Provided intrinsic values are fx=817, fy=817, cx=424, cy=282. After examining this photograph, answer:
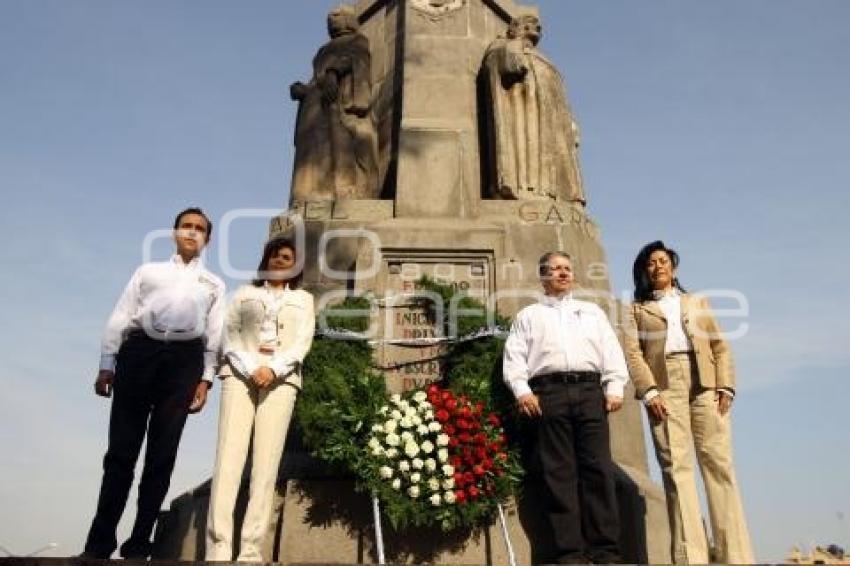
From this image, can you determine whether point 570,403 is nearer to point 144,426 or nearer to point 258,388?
point 258,388

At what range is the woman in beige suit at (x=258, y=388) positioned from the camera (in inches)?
194

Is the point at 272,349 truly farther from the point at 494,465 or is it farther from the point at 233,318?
the point at 494,465

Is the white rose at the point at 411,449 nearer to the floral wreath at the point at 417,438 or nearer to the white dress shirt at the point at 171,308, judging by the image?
the floral wreath at the point at 417,438

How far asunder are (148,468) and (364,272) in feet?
9.67

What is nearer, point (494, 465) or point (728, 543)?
point (728, 543)

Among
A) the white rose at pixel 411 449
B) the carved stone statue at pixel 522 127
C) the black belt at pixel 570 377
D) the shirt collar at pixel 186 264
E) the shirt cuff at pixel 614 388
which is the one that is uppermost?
the carved stone statue at pixel 522 127

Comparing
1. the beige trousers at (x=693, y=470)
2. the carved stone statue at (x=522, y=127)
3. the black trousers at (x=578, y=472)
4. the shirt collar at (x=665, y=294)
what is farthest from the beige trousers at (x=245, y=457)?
the carved stone statue at (x=522, y=127)

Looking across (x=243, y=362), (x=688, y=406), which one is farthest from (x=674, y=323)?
(x=243, y=362)

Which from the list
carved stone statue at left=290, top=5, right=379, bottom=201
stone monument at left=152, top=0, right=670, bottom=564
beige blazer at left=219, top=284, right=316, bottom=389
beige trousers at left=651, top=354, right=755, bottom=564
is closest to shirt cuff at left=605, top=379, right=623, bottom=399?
beige trousers at left=651, top=354, right=755, bottom=564

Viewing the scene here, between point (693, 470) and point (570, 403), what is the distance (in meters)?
0.92

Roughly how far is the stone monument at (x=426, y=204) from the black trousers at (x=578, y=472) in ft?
2.23

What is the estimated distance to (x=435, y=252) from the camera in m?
7.63

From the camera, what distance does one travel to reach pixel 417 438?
18.5ft

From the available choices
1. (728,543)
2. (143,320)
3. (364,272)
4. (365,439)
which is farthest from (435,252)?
(728,543)
